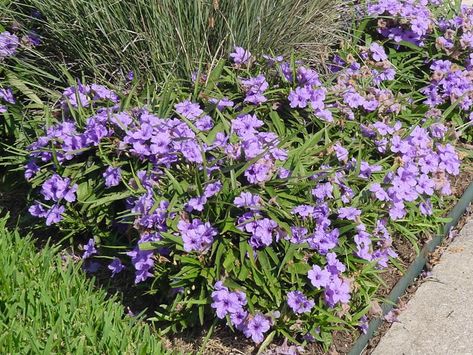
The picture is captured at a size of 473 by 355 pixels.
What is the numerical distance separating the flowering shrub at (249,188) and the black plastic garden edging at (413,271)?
0.08 metres

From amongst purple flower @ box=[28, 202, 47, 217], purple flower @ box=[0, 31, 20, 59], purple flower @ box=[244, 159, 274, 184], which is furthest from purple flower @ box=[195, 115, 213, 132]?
purple flower @ box=[0, 31, 20, 59]

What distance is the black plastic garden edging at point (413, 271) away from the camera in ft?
10.6

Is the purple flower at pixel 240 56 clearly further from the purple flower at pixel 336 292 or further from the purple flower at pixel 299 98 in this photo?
the purple flower at pixel 336 292

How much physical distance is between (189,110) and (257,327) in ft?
3.15

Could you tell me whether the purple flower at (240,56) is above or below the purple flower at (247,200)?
above

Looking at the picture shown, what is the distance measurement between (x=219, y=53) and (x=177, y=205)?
1108 millimetres

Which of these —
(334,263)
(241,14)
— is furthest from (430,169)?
(241,14)

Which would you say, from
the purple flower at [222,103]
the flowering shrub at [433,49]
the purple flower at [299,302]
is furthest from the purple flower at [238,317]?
the flowering shrub at [433,49]

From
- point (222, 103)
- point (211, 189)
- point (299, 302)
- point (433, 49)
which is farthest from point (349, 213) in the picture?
point (433, 49)

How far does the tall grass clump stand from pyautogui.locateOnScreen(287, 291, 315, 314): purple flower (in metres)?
1.23

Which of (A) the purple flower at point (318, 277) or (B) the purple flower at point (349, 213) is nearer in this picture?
(A) the purple flower at point (318, 277)

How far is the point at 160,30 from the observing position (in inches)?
148

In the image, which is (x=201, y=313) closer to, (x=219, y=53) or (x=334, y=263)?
(x=334, y=263)

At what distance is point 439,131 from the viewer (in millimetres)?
3881
